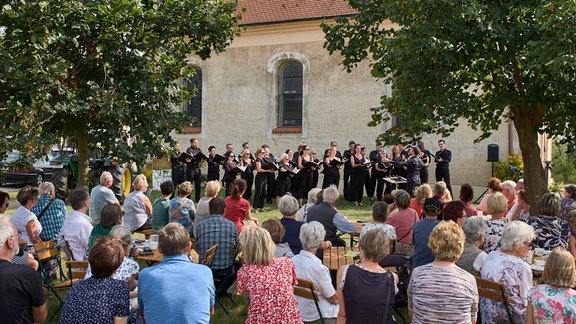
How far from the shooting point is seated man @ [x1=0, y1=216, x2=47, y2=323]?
12.2 ft

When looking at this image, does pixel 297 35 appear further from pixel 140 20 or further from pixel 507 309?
pixel 507 309

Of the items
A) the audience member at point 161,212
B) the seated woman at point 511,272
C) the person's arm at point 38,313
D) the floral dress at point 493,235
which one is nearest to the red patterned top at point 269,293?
the person's arm at point 38,313

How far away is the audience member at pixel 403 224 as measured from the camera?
22.1 feet

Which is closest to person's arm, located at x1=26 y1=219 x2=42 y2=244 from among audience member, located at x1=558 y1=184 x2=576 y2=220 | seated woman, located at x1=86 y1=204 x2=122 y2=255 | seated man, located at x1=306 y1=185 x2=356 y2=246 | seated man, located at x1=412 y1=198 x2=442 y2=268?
seated woman, located at x1=86 y1=204 x2=122 y2=255

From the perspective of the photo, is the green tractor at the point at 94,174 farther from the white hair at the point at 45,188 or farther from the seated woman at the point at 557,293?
the seated woman at the point at 557,293

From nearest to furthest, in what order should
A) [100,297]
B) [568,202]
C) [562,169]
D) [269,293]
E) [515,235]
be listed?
1. [100,297]
2. [269,293]
3. [515,235]
4. [568,202]
5. [562,169]

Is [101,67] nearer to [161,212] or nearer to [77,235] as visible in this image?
[161,212]

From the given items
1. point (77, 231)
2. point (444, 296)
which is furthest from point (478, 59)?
point (77, 231)

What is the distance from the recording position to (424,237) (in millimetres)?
5805

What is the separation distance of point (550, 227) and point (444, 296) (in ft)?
9.27

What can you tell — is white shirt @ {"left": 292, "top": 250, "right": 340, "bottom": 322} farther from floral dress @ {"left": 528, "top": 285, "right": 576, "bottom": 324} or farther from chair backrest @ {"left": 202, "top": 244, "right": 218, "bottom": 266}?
floral dress @ {"left": 528, "top": 285, "right": 576, "bottom": 324}

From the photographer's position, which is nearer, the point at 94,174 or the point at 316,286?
the point at 316,286

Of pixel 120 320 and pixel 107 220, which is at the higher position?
pixel 107 220

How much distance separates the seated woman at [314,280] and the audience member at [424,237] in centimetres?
137
